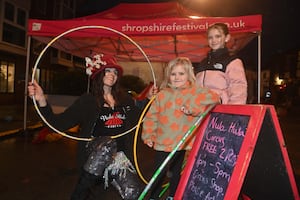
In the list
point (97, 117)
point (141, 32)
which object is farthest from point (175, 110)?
point (141, 32)

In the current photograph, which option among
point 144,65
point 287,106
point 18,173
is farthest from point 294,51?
point 18,173

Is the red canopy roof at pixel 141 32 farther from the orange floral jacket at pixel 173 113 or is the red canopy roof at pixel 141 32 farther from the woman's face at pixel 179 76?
the orange floral jacket at pixel 173 113

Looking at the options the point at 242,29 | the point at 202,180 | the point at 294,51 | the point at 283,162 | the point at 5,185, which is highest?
the point at 294,51

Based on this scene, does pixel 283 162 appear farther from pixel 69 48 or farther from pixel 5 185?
pixel 69 48

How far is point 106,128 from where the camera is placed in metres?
3.60

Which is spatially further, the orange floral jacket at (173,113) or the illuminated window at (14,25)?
the illuminated window at (14,25)

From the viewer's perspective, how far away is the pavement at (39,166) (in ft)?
16.4

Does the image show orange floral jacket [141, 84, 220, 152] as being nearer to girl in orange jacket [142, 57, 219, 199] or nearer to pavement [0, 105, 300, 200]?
girl in orange jacket [142, 57, 219, 199]

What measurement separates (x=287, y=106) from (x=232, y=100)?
32793 mm

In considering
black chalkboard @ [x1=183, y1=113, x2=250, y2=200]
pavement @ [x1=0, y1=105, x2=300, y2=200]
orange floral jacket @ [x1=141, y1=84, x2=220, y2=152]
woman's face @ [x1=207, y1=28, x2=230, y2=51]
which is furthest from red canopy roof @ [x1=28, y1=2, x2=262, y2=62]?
pavement @ [x1=0, y1=105, x2=300, y2=200]

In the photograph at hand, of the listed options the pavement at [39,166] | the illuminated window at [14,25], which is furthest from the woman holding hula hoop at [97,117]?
the illuminated window at [14,25]

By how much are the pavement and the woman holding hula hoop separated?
154 centimetres

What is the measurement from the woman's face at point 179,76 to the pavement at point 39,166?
2.28 metres

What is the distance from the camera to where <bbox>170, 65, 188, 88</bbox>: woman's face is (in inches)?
135
